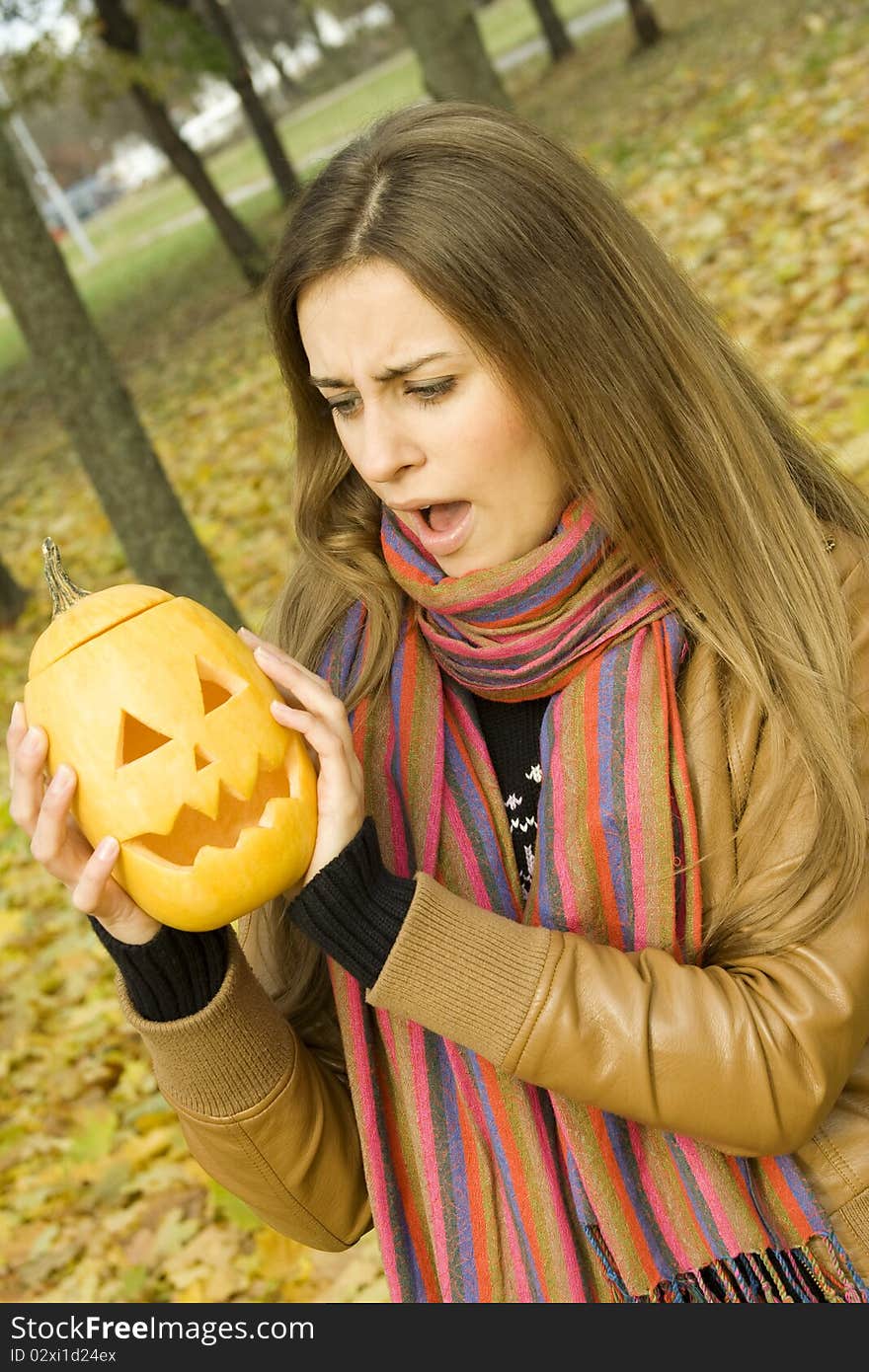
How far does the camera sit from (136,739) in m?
2.02

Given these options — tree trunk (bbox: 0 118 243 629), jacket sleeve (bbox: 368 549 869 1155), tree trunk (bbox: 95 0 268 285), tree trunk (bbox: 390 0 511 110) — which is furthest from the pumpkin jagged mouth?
tree trunk (bbox: 95 0 268 285)

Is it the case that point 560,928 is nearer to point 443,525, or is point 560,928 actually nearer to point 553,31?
point 443,525

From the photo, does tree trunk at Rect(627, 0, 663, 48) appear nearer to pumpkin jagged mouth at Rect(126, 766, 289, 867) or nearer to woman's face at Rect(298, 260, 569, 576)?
woman's face at Rect(298, 260, 569, 576)

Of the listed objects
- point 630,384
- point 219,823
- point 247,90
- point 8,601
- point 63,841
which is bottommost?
point 8,601

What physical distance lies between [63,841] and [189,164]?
44.2ft

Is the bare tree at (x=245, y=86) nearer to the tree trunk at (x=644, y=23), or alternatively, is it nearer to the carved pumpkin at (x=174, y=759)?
the tree trunk at (x=644, y=23)

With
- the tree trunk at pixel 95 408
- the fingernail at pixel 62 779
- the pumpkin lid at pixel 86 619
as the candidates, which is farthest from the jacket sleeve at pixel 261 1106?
the tree trunk at pixel 95 408

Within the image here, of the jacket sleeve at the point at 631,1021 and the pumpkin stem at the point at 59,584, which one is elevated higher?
the pumpkin stem at the point at 59,584

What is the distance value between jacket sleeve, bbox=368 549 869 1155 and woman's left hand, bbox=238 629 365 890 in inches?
5.6

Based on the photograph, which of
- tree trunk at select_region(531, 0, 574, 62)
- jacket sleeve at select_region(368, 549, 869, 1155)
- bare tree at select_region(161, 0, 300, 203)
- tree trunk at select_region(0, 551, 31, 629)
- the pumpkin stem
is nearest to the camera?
jacket sleeve at select_region(368, 549, 869, 1155)

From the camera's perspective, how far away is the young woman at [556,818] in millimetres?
1927

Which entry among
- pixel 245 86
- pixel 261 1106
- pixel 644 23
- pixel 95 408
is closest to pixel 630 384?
pixel 261 1106

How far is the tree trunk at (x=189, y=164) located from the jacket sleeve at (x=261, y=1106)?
12248 millimetres

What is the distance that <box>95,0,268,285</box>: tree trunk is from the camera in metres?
12.9
